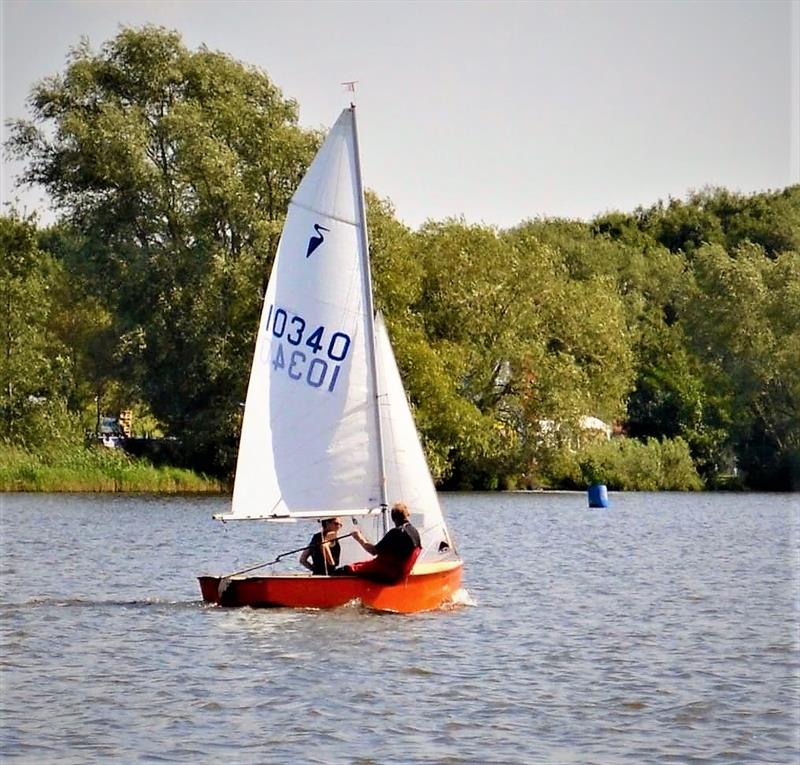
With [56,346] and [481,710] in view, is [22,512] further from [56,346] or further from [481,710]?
[481,710]

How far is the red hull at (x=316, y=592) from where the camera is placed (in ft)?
61.7

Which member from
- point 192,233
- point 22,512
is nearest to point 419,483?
point 22,512

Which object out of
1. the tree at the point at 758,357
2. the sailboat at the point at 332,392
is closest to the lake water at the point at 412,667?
the sailboat at the point at 332,392

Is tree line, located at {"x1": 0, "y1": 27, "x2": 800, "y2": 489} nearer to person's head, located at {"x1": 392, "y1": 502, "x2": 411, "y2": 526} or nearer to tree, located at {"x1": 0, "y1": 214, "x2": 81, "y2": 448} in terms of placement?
tree, located at {"x1": 0, "y1": 214, "x2": 81, "y2": 448}

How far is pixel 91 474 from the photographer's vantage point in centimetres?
4638

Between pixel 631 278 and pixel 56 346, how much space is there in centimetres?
3586

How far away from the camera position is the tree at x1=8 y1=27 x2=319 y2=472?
48125 millimetres

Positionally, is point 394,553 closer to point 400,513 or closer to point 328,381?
point 400,513

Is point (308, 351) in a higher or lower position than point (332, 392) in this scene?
higher

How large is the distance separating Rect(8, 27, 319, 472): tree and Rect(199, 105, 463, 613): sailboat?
2677 cm

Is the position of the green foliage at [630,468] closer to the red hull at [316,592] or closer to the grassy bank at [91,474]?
the grassy bank at [91,474]

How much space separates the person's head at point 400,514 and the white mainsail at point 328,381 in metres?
0.99

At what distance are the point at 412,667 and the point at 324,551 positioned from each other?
12.0 feet

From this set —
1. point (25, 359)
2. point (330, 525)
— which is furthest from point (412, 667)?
point (25, 359)
